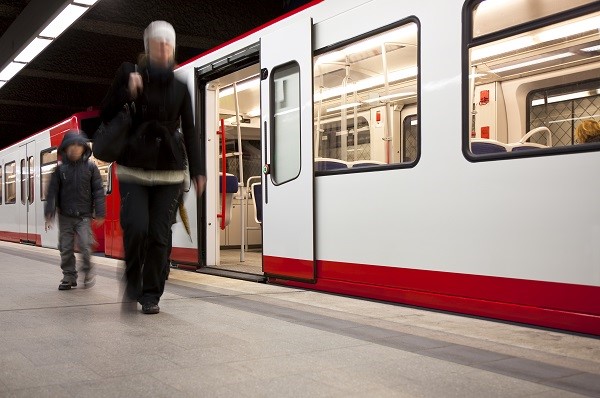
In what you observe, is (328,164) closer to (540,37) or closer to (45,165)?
(540,37)

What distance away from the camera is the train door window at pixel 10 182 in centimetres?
1527

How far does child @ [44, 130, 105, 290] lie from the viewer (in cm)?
604

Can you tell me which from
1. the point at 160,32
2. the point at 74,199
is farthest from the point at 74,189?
the point at 160,32

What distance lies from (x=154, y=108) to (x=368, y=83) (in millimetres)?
3608

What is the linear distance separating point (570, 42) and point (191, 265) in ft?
15.1

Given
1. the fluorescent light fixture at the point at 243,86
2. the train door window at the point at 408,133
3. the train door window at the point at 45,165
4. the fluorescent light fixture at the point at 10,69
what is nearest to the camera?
the train door window at the point at 408,133

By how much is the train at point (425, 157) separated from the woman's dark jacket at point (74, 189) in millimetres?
1443

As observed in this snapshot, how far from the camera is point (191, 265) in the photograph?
7461 millimetres

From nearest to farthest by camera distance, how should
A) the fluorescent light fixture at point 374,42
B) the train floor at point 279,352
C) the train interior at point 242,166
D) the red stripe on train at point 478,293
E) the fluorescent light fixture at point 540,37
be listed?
the train floor at point 279,352 → the red stripe on train at point 478,293 → the fluorescent light fixture at point 374,42 → the fluorescent light fixture at point 540,37 → the train interior at point 242,166

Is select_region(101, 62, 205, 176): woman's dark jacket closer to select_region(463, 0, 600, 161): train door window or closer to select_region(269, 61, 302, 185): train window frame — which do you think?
select_region(269, 61, 302, 185): train window frame

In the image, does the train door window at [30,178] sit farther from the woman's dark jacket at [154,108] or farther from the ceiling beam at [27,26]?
the woman's dark jacket at [154,108]

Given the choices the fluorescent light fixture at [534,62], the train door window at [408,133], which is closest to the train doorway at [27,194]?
the train door window at [408,133]

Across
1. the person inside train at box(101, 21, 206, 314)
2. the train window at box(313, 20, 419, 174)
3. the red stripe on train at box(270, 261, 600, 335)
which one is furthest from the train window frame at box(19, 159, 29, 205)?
the person inside train at box(101, 21, 206, 314)

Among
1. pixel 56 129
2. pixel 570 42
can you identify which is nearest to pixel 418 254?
pixel 570 42
